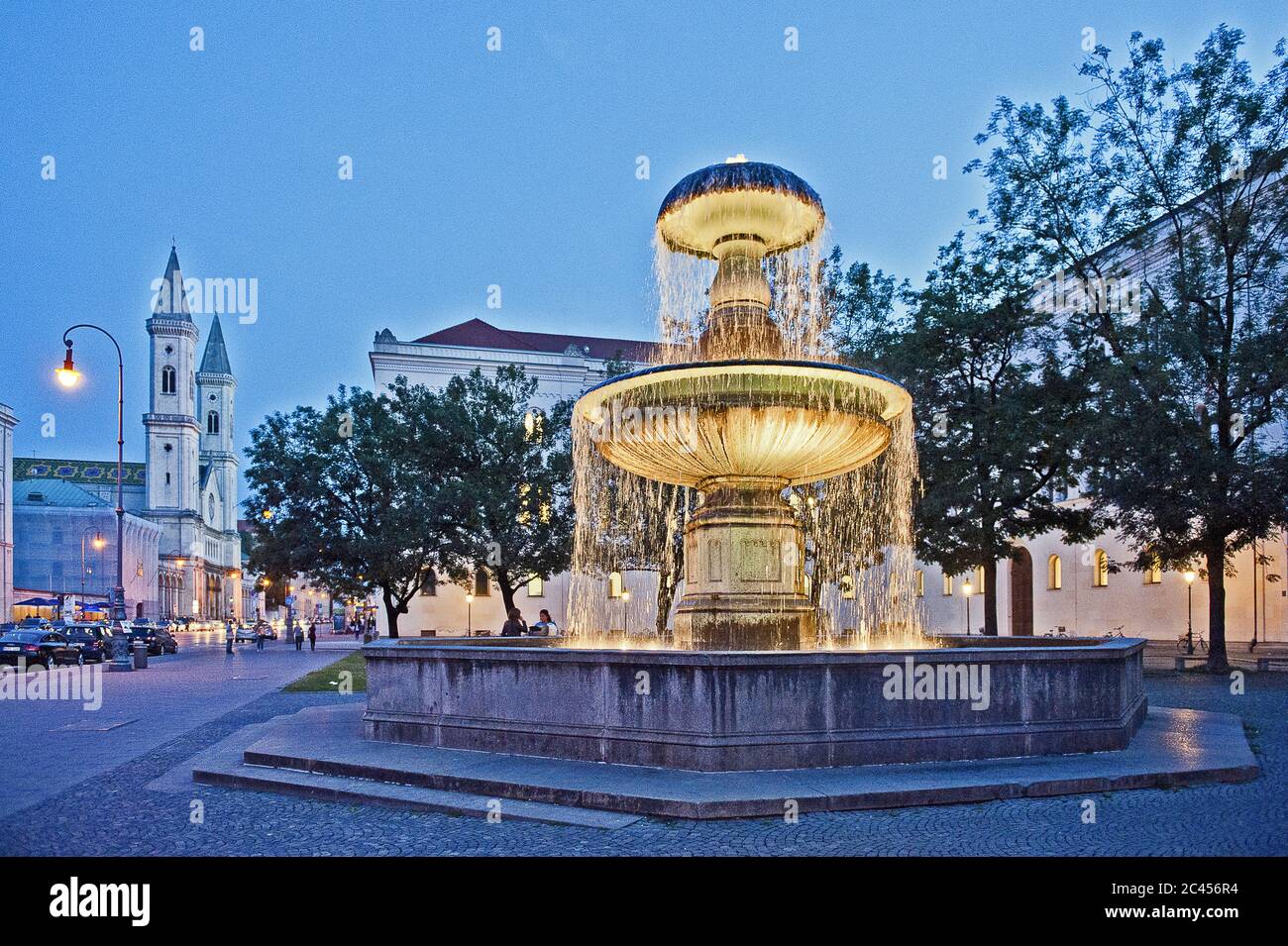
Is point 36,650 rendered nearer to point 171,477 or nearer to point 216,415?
point 171,477

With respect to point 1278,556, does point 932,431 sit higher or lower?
higher

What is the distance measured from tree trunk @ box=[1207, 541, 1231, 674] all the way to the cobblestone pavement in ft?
51.2

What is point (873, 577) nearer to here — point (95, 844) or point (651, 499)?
point (651, 499)

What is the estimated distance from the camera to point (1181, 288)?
76.0 ft

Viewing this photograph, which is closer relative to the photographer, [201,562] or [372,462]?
[372,462]

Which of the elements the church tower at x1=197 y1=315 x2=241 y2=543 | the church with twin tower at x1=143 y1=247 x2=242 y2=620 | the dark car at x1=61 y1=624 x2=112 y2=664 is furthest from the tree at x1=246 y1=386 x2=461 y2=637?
the church tower at x1=197 y1=315 x2=241 y2=543

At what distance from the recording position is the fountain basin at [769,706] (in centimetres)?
845

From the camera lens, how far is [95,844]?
6918mm

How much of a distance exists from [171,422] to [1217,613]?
134 metres

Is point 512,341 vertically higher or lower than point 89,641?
higher

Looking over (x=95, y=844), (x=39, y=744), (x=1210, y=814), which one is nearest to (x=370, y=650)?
(x=95, y=844)

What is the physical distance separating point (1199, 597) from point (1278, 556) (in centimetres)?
437

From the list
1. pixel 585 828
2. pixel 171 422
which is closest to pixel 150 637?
pixel 585 828

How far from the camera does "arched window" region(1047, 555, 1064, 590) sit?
41906 mm
